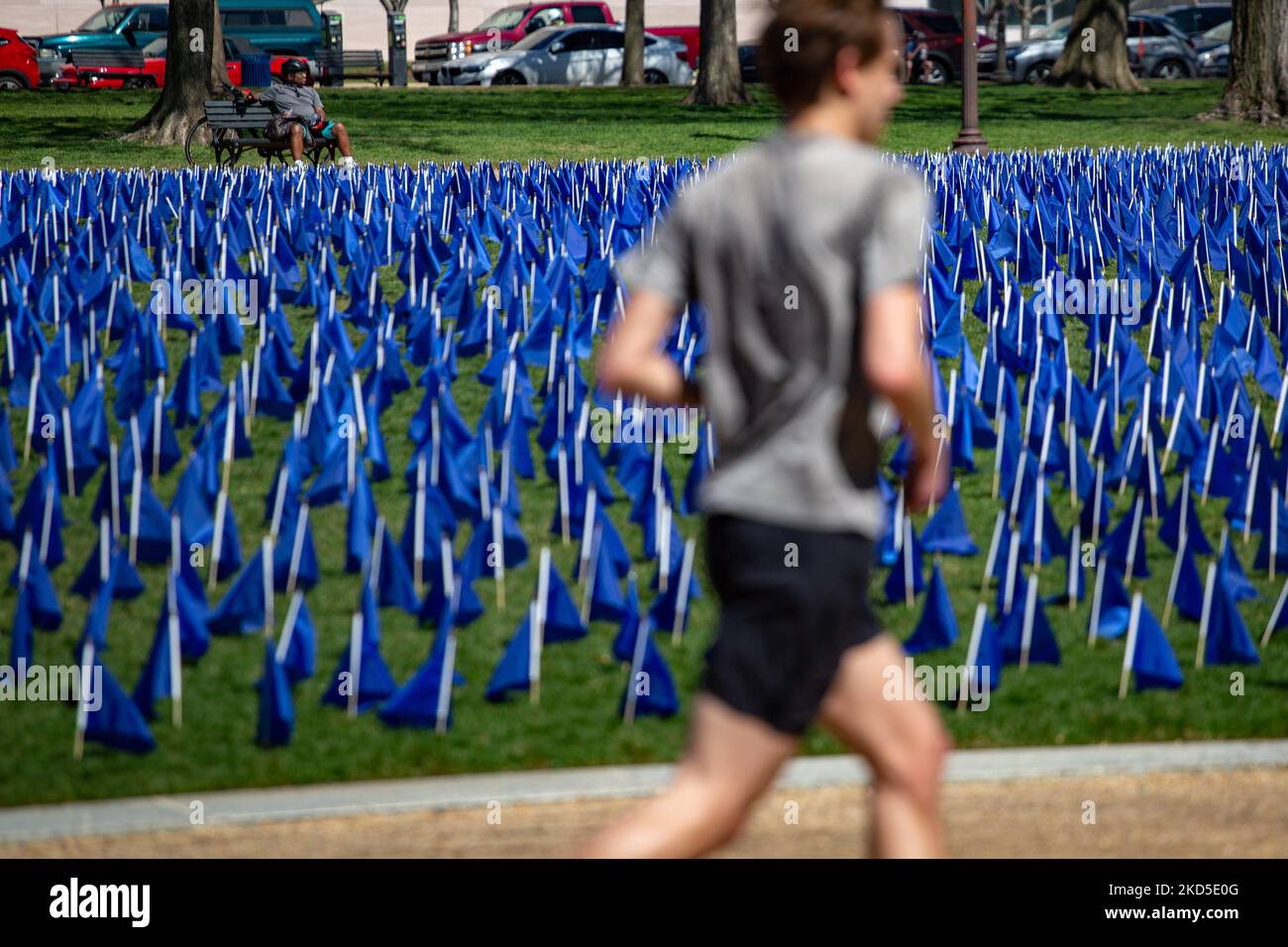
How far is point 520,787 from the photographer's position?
15.4 ft

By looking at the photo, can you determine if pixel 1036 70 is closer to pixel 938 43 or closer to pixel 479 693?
pixel 938 43

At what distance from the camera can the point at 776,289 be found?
3.01 metres

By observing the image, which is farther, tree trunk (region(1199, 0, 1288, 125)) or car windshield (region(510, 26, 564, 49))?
car windshield (region(510, 26, 564, 49))

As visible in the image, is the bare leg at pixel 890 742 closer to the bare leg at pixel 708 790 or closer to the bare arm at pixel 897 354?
the bare leg at pixel 708 790

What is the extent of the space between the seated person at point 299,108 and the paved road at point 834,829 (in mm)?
16021

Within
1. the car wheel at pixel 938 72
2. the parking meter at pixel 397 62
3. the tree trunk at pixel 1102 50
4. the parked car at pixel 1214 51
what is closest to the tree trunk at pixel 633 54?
the parking meter at pixel 397 62

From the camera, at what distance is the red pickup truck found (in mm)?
47438

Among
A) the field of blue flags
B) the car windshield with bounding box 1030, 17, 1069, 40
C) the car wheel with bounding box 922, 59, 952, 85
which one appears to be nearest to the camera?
the field of blue flags


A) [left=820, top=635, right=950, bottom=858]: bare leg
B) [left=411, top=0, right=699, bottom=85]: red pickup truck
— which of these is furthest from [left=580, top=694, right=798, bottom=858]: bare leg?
[left=411, top=0, right=699, bottom=85]: red pickup truck

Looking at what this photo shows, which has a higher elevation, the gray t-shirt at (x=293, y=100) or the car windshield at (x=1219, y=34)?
the car windshield at (x=1219, y=34)

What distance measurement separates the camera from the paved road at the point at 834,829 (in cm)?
432

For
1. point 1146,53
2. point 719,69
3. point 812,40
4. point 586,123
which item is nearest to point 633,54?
point 719,69

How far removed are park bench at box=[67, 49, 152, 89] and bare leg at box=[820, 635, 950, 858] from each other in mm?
39265

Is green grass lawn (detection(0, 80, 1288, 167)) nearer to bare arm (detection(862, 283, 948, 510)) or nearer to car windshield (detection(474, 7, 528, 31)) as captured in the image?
car windshield (detection(474, 7, 528, 31))
